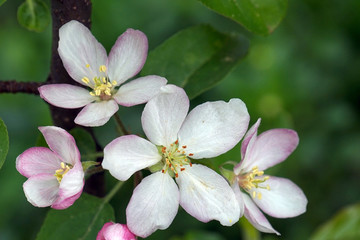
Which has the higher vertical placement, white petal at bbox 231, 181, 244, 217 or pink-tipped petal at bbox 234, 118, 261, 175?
pink-tipped petal at bbox 234, 118, 261, 175

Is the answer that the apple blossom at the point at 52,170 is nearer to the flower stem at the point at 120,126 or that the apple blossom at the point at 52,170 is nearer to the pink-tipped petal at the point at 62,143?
the pink-tipped petal at the point at 62,143

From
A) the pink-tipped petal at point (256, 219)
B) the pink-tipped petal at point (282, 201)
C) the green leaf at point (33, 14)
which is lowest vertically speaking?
the pink-tipped petal at point (282, 201)

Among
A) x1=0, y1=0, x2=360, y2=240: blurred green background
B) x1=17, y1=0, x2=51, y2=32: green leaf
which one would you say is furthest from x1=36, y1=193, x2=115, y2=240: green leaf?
x1=0, y1=0, x2=360, y2=240: blurred green background

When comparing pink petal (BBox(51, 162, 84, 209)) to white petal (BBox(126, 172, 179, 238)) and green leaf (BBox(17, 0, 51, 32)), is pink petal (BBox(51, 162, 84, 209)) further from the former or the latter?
green leaf (BBox(17, 0, 51, 32))

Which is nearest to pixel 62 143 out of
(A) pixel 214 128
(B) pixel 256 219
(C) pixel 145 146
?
(C) pixel 145 146

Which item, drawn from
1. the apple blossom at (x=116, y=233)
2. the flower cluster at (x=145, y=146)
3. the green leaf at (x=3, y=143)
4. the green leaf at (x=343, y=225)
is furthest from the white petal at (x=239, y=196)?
the green leaf at (x=343, y=225)

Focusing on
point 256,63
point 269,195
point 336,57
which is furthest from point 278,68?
point 269,195
